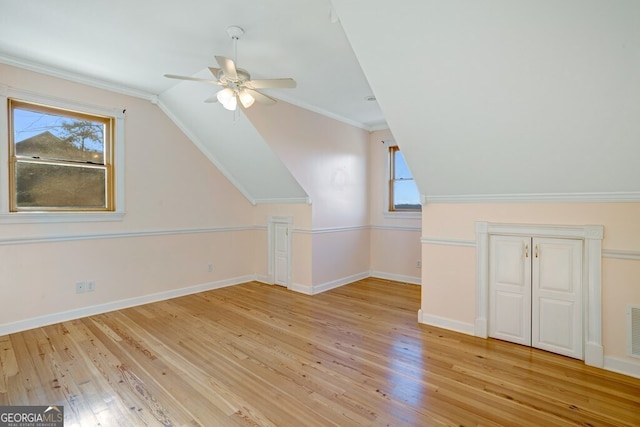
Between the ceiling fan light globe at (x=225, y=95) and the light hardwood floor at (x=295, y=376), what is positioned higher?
the ceiling fan light globe at (x=225, y=95)

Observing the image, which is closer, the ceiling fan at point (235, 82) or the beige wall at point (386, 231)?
the ceiling fan at point (235, 82)

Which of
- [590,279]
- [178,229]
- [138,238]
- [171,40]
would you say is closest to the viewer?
[590,279]

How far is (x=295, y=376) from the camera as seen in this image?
240 centimetres

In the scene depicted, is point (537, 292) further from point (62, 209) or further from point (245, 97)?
point (62, 209)

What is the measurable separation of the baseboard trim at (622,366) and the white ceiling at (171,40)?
11.0ft

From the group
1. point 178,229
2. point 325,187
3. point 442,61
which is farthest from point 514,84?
point 178,229

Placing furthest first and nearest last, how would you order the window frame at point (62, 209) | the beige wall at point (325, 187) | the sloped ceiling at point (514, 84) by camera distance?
the beige wall at point (325, 187)
the window frame at point (62, 209)
the sloped ceiling at point (514, 84)

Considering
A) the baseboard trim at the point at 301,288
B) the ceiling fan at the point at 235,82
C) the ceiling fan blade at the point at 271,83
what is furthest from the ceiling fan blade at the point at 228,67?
the baseboard trim at the point at 301,288

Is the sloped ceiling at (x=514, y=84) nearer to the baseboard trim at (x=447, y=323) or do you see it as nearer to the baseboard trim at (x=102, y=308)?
the baseboard trim at (x=447, y=323)

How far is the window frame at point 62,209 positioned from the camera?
10.2ft

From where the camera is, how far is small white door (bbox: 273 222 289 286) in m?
4.96

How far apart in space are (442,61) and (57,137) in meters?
4.04

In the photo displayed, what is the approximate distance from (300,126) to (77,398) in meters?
3.57

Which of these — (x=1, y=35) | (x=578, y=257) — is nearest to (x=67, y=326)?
(x=1, y=35)
